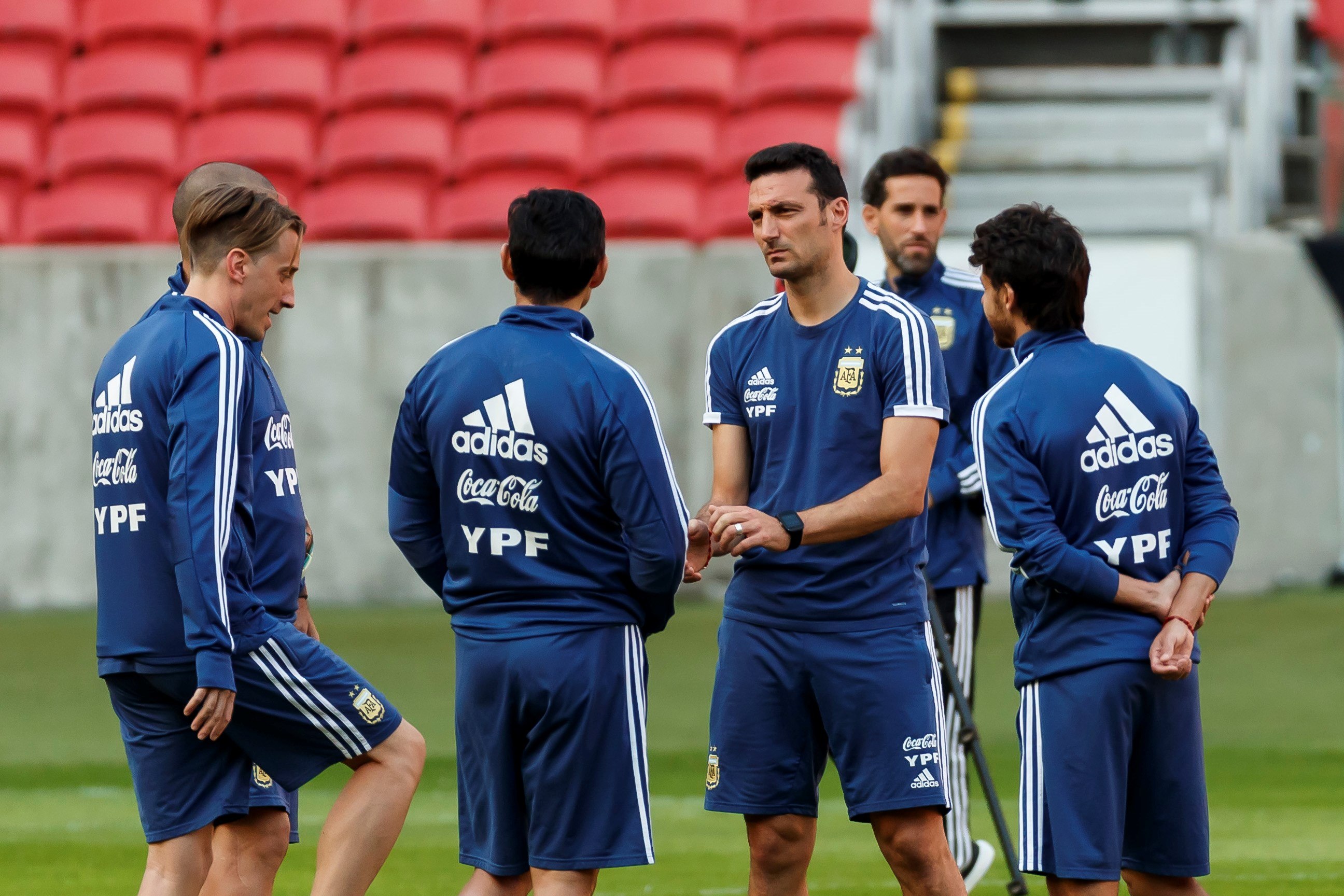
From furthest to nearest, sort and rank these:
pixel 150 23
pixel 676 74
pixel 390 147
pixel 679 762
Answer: pixel 150 23 < pixel 676 74 < pixel 390 147 < pixel 679 762

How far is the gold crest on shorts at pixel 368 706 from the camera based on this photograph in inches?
164

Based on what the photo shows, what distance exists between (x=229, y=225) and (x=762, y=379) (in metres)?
1.34

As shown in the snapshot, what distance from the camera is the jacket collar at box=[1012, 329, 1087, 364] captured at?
13.6 ft

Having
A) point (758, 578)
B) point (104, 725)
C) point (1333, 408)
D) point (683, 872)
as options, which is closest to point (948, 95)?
point (1333, 408)

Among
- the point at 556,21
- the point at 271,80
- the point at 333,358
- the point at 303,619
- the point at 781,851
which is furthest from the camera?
the point at 556,21

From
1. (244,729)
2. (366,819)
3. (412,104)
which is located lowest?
(366,819)

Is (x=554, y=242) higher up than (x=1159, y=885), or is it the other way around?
(x=554, y=242)

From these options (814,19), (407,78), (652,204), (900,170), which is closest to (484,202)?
(652,204)

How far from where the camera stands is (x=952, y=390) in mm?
5797

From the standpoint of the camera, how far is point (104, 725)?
884 cm

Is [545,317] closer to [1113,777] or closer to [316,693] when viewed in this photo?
[316,693]

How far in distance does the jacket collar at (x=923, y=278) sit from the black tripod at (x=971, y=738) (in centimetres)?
105

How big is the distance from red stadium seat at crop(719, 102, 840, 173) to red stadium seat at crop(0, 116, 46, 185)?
208 inches

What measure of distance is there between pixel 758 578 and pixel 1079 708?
0.86 metres
